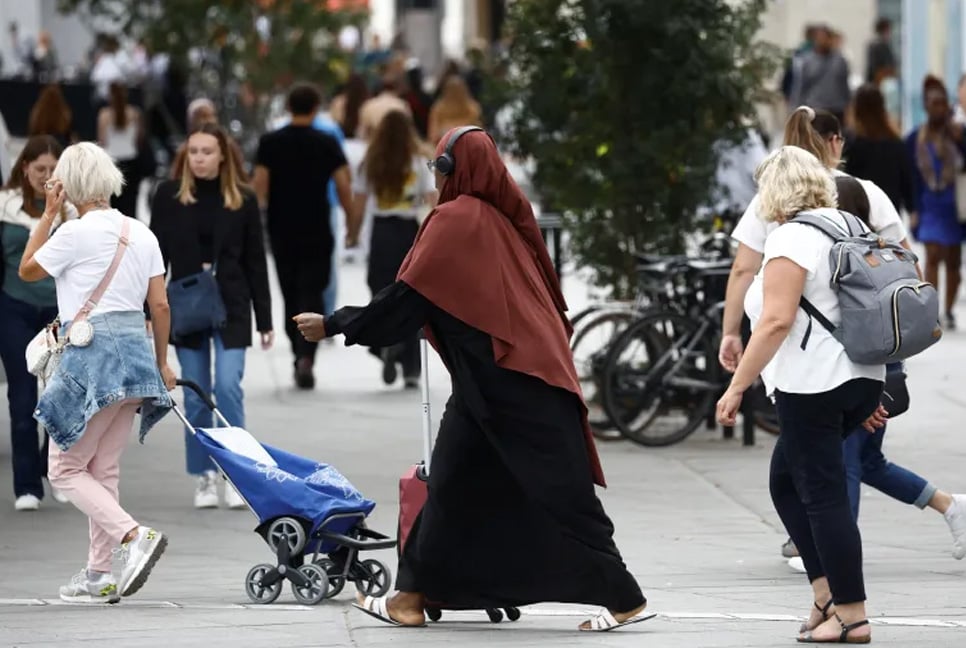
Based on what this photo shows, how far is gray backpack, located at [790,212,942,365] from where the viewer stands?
7074 millimetres

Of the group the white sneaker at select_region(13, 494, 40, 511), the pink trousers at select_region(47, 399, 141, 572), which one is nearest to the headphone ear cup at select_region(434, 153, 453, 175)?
the pink trousers at select_region(47, 399, 141, 572)

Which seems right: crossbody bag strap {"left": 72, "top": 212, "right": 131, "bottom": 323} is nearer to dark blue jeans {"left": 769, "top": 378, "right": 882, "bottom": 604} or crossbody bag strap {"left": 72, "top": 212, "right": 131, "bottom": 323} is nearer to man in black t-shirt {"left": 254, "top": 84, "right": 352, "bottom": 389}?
dark blue jeans {"left": 769, "top": 378, "right": 882, "bottom": 604}

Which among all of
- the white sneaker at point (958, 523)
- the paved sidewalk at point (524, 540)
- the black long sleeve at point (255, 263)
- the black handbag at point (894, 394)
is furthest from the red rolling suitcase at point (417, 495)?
the black long sleeve at point (255, 263)

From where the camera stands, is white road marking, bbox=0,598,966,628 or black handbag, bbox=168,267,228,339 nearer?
white road marking, bbox=0,598,966,628

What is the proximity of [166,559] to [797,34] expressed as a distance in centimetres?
4186

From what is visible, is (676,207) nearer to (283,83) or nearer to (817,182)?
(817,182)

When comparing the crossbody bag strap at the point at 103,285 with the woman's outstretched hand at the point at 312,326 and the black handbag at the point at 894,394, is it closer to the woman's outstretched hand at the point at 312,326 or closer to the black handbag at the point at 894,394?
the woman's outstretched hand at the point at 312,326

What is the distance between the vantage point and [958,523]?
344 inches

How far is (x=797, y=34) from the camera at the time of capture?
4966cm

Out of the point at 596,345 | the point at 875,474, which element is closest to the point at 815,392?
the point at 875,474

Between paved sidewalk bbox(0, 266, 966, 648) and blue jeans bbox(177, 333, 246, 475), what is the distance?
1.33ft

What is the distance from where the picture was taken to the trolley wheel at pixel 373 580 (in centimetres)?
807

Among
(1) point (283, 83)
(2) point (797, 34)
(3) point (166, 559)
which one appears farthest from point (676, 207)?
(2) point (797, 34)

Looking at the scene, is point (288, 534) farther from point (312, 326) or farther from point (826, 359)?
point (826, 359)
